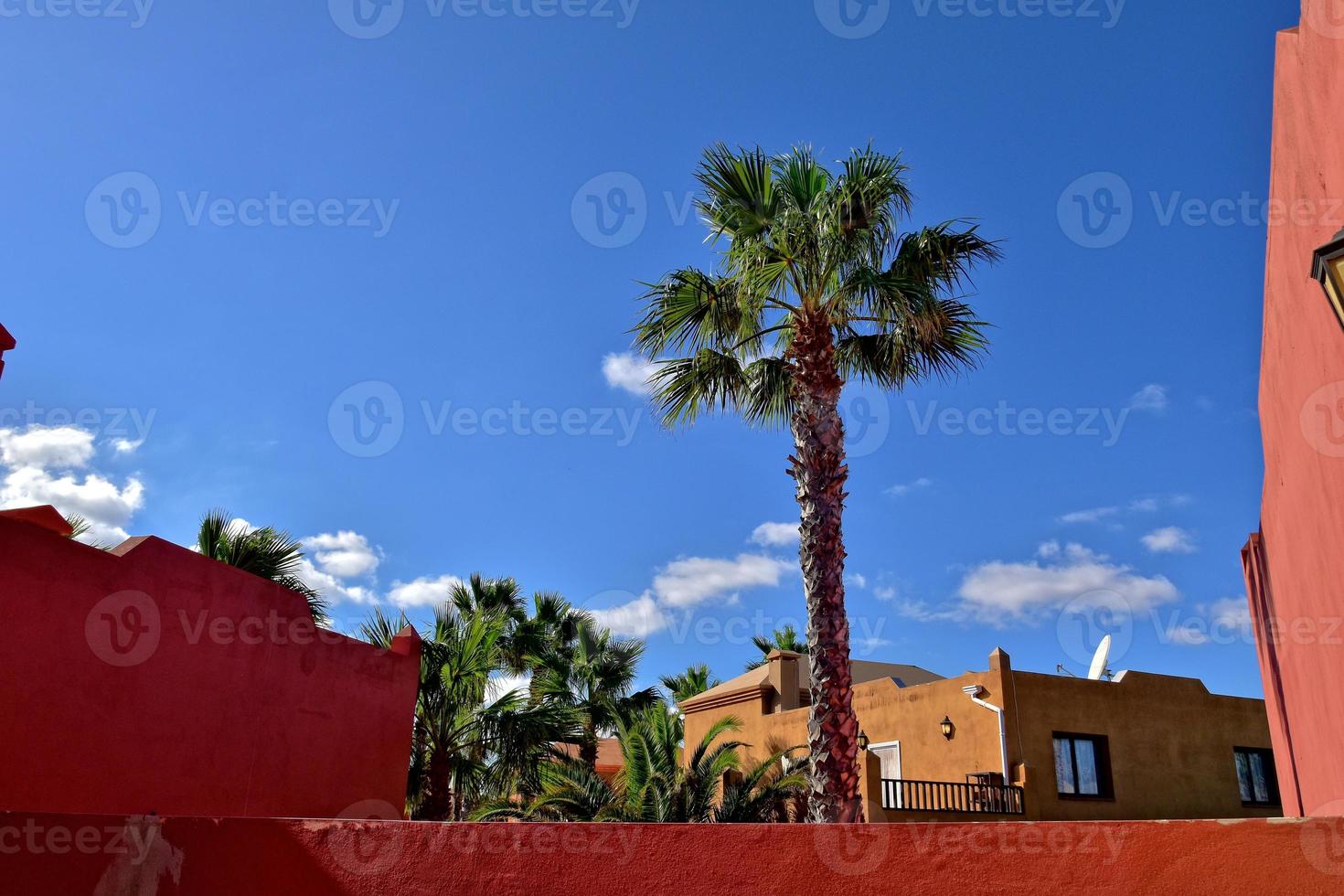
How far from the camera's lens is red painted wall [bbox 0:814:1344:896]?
12.0 feet

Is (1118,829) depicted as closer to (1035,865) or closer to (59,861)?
(1035,865)

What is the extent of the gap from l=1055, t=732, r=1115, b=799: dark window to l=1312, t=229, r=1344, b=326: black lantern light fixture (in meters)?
15.5

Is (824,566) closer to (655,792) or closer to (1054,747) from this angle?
(655,792)

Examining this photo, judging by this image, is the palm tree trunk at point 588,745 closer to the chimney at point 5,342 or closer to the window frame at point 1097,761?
the window frame at point 1097,761

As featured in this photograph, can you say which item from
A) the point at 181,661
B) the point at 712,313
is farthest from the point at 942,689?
the point at 181,661

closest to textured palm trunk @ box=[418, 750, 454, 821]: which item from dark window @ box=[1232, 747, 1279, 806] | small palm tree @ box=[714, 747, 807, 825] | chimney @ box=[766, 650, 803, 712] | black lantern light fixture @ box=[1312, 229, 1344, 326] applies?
small palm tree @ box=[714, 747, 807, 825]

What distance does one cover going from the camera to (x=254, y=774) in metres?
9.67

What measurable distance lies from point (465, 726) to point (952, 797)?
823 cm

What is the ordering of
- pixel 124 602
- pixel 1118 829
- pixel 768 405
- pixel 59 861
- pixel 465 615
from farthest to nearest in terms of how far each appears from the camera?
1. pixel 465 615
2. pixel 768 405
3. pixel 124 602
4. pixel 59 861
5. pixel 1118 829

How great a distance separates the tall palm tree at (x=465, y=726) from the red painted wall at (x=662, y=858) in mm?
9043

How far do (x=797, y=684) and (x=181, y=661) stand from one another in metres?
15.9

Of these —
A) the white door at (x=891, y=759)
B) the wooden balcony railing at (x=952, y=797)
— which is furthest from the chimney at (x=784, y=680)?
the wooden balcony railing at (x=952, y=797)

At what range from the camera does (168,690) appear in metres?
8.68

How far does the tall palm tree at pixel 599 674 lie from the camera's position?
24641 millimetres
